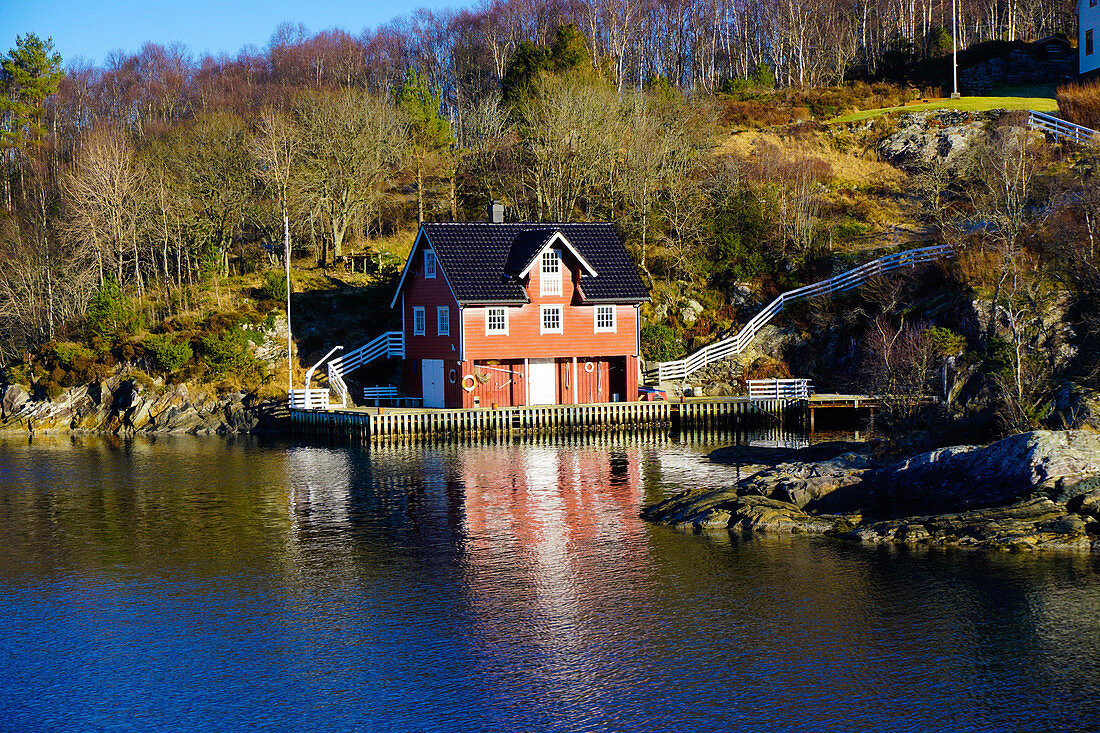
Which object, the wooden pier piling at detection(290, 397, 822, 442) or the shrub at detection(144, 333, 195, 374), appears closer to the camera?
the wooden pier piling at detection(290, 397, 822, 442)

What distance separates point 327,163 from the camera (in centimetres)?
6575

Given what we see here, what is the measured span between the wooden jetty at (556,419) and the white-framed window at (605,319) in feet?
12.7

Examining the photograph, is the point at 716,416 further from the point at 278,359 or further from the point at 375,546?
the point at 375,546

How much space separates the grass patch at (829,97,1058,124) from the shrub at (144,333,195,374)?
164ft

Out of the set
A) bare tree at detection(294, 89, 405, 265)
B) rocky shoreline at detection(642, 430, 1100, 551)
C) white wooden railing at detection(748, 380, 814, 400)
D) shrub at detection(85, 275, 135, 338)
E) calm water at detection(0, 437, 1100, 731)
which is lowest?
calm water at detection(0, 437, 1100, 731)

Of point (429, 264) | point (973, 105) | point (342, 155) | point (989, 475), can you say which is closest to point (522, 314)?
point (429, 264)

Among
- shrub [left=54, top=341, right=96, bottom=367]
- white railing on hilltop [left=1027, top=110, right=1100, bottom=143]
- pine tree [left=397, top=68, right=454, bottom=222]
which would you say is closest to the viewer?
shrub [left=54, top=341, right=96, bottom=367]

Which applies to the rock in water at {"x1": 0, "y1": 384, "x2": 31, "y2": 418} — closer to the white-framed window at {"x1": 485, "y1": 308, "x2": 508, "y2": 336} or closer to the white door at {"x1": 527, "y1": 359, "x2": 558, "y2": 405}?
the white-framed window at {"x1": 485, "y1": 308, "x2": 508, "y2": 336}

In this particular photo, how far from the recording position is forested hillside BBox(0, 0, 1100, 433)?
51.3 meters

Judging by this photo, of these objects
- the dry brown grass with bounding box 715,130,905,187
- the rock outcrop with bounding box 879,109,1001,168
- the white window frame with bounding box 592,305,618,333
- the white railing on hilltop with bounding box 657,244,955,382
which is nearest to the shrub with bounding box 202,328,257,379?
the white window frame with bounding box 592,305,618,333

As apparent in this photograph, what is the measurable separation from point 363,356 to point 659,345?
1595cm

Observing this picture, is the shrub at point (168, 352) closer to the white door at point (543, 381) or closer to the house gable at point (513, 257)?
the house gable at point (513, 257)

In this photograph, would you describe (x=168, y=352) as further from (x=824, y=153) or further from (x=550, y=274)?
(x=824, y=153)

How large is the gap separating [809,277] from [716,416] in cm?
1472
